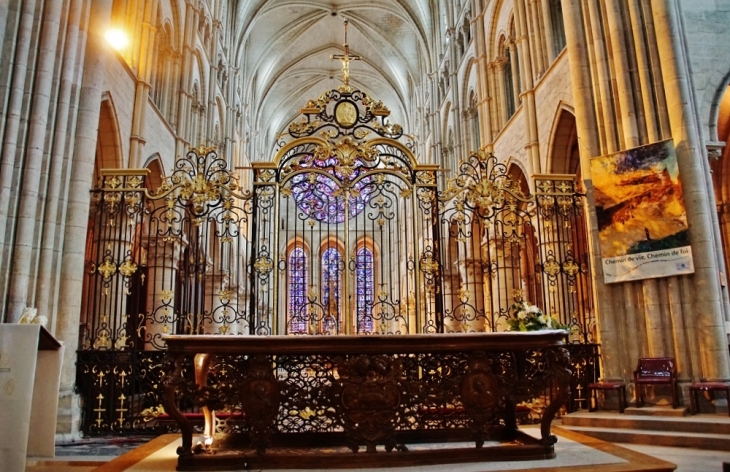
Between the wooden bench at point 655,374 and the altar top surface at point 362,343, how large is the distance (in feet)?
9.85

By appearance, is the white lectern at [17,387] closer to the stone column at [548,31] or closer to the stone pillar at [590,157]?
the stone pillar at [590,157]

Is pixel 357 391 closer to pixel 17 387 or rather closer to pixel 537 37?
pixel 17 387

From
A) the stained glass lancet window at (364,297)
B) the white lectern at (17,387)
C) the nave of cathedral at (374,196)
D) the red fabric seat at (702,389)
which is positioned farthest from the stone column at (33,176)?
the red fabric seat at (702,389)

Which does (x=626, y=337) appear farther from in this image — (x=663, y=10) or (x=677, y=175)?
(x=663, y=10)

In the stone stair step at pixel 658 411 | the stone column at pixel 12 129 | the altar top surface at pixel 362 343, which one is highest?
the stone column at pixel 12 129

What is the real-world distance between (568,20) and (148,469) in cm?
880

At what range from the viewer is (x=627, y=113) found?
329 inches

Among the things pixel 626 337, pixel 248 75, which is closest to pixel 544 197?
pixel 626 337

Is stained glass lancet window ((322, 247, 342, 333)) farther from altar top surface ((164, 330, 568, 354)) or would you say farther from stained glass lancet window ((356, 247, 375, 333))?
altar top surface ((164, 330, 568, 354))

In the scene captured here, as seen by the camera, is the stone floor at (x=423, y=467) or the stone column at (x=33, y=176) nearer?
the stone floor at (x=423, y=467)

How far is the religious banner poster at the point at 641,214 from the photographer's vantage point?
771 cm

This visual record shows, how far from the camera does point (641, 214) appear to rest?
7969 millimetres

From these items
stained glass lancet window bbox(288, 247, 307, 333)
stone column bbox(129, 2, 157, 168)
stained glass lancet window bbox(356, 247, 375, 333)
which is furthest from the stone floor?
stone column bbox(129, 2, 157, 168)

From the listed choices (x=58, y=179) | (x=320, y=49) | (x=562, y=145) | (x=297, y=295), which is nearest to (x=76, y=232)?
(x=58, y=179)
